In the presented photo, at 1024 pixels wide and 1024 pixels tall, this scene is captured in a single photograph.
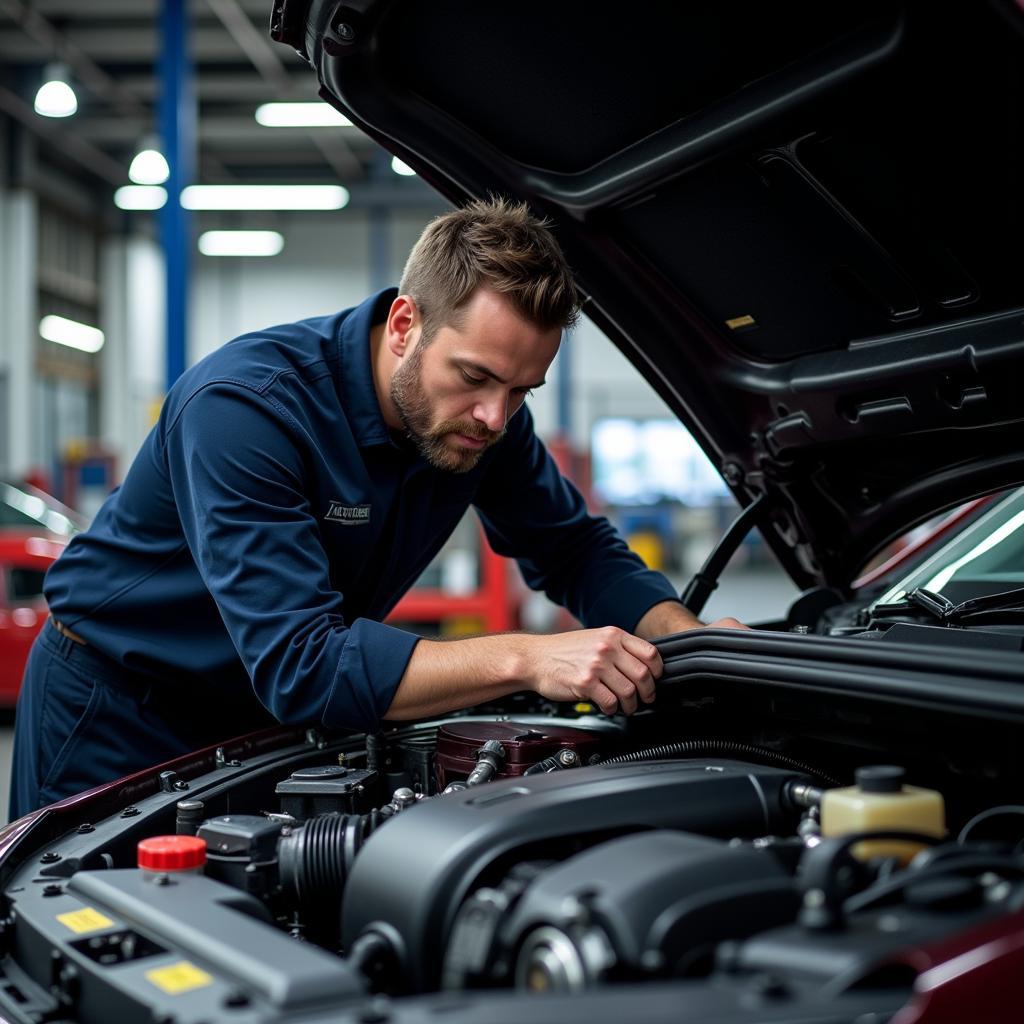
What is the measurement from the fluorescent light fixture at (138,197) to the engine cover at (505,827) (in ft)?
45.6

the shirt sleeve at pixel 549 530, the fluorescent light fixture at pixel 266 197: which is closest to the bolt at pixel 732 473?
the shirt sleeve at pixel 549 530

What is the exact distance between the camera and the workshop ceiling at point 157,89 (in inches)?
416

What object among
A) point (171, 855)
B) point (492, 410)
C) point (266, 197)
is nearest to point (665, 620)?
point (492, 410)

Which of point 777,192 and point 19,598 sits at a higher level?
point 777,192

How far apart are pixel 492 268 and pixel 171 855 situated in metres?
0.87

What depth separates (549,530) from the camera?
7.34 feet

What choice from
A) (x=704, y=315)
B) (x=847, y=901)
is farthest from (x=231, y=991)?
(x=704, y=315)

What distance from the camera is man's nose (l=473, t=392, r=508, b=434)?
1.73 metres

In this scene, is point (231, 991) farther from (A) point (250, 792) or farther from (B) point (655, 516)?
(B) point (655, 516)

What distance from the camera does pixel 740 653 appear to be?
4.51 ft

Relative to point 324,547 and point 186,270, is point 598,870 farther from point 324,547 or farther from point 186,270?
point 186,270

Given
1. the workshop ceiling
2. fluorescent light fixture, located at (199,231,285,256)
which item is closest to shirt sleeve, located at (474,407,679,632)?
the workshop ceiling

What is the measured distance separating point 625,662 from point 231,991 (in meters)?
0.65

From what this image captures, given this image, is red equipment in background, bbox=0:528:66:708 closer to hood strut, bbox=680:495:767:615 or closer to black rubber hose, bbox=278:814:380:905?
hood strut, bbox=680:495:767:615
